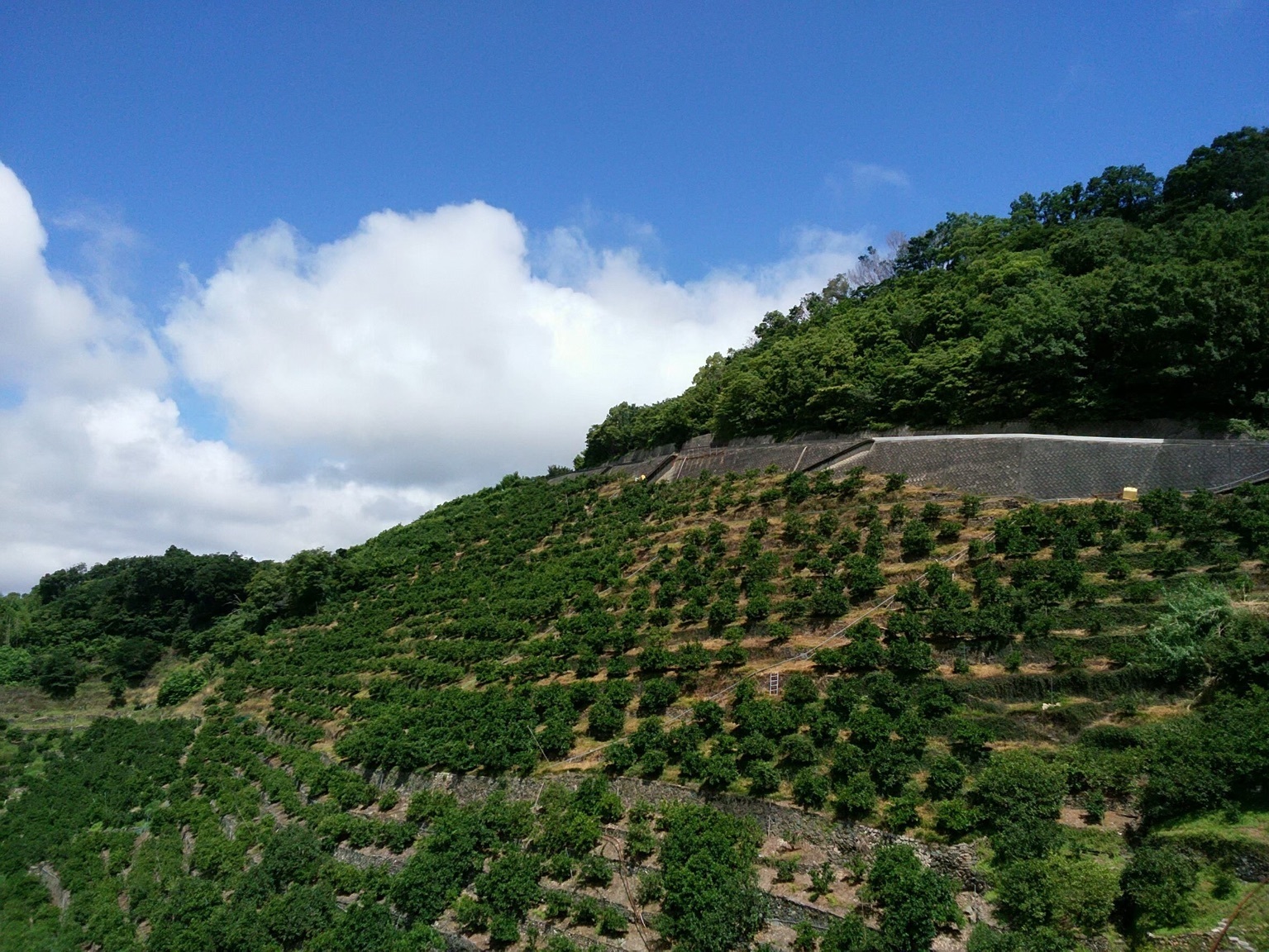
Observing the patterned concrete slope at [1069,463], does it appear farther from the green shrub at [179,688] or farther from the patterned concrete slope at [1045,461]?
the green shrub at [179,688]

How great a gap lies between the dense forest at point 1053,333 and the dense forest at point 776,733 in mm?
220

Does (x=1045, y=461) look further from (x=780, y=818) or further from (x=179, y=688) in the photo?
(x=179, y=688)

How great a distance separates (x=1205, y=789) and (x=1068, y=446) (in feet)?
38.3

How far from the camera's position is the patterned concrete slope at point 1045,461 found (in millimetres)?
17172

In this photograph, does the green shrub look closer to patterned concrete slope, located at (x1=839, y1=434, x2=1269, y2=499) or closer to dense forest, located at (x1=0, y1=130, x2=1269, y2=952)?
dense forest, located at (x1=0, y1=130, x2=1269, y2=952)

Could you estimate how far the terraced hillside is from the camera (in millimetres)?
10859

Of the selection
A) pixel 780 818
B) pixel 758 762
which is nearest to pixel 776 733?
pixel 758 762

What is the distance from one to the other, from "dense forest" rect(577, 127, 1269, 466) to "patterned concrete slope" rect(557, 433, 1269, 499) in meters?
2.23

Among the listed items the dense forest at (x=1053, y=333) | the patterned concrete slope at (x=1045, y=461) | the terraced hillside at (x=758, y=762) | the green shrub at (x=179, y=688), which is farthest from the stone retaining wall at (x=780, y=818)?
the green shrub at (x=179, y=688)

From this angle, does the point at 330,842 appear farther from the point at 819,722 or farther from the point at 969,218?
the point at 969,218

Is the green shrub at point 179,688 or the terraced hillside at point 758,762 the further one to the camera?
A: the green shrub at point 179,688

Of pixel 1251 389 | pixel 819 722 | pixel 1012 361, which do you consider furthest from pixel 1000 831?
pixel 1012 361

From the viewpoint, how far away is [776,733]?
1531cm

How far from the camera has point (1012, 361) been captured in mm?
24328
